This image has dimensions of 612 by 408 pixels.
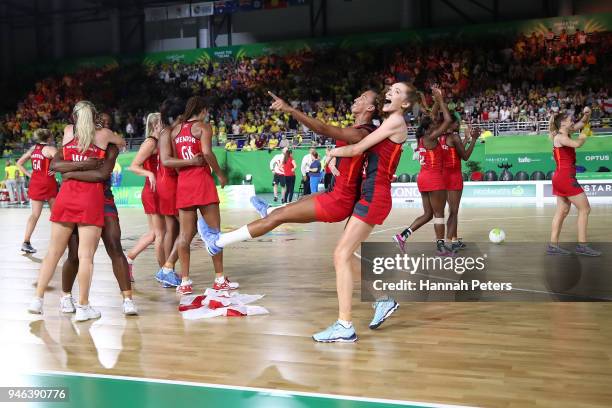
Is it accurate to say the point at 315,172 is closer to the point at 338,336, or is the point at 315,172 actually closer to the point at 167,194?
the point at 167,194

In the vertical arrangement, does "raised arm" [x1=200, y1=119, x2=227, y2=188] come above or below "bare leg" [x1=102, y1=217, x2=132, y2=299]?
above

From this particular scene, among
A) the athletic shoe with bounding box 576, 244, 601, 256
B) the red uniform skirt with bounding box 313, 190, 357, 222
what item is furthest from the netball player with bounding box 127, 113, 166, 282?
the athletic shoe with bounding box 576, 244, 601, 256

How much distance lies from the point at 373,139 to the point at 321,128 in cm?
42

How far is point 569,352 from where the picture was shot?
4.32 meters

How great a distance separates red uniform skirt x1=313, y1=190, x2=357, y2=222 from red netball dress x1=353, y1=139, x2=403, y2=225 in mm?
138

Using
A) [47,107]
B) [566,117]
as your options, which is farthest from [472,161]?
[47,107]

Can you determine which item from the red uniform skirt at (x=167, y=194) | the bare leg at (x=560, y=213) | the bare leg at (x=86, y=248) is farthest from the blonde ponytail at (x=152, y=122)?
the bare leg at (x=560, y=213)

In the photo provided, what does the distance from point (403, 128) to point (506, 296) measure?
2.39 metres

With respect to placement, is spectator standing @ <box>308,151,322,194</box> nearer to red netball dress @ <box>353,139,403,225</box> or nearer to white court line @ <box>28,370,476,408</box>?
red netball dress @ <box>353,139,403,225</box>

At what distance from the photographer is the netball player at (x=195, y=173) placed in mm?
6184

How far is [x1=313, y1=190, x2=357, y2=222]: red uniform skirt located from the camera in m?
4.90

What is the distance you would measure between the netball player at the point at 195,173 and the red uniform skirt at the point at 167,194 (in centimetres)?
39

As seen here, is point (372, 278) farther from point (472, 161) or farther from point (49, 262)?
point (472, 161)
